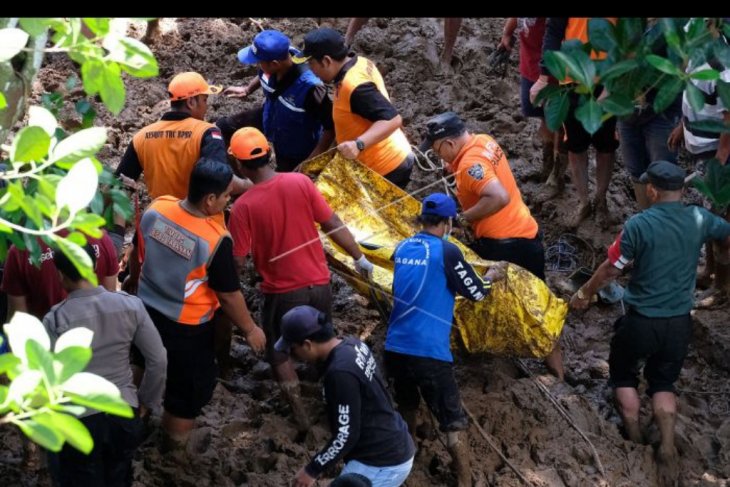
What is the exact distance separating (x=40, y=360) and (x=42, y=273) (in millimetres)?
3132

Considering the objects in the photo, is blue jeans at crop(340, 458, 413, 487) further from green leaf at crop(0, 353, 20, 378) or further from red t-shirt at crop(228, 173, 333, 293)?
green leaf at crop(0, 353, 20, 378)

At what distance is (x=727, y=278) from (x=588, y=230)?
1.15m

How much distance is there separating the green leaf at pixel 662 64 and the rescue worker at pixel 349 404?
221 centimetres

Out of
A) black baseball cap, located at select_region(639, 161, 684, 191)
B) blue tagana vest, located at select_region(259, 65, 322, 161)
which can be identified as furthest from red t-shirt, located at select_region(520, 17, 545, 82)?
black baseball cap, located at select_region(639, 161, 684, 191)

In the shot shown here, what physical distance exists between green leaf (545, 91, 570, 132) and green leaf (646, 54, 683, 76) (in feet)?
1.30

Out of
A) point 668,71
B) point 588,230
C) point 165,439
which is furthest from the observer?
point 588,230

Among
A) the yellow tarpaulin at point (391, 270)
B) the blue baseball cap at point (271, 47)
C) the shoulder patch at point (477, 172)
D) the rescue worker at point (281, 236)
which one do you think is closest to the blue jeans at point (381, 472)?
the rescue worker at point (281, 236)

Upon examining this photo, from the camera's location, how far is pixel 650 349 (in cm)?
640

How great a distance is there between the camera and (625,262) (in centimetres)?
623

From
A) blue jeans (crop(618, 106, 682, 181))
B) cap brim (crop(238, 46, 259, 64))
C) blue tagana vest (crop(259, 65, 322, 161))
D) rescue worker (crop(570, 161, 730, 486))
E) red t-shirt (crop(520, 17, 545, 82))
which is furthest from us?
red t-shirt (crop(520, 17, 545, 82))

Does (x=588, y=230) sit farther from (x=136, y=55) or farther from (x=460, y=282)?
(x=136, y=55)

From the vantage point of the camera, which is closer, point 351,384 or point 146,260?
point 351,384

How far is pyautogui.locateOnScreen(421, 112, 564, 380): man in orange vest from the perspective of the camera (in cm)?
654

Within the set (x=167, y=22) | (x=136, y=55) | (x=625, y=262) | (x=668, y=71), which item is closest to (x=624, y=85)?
(x=668, y=71)
